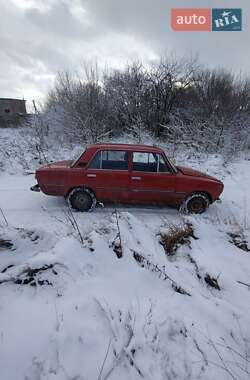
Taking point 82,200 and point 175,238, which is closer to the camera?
point 175,238

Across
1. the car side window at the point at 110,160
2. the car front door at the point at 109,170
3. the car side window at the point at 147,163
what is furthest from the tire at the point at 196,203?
the car side window at the point at 110,160

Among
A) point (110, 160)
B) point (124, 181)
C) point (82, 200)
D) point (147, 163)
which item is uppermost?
point (110, 160)

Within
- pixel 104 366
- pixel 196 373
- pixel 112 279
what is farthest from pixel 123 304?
pixel 196 373

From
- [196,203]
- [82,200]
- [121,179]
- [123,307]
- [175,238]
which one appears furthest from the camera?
[196,203]

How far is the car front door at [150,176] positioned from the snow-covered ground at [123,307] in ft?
5.45

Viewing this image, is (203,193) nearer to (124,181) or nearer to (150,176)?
(150,176)

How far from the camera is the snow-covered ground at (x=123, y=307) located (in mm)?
2111

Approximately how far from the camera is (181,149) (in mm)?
15156

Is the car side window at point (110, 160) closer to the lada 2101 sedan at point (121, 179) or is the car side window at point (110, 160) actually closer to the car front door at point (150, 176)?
the lada 2101 sedan at point (121, 179)

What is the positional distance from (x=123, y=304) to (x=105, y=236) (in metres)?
1.24

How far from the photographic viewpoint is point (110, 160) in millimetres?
5809

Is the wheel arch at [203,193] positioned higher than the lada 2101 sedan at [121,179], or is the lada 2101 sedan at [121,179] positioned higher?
the lada 2101 sedan at [121,179]

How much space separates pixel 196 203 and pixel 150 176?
134 centimetres

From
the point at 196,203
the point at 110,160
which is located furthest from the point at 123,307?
the point at 196,203
